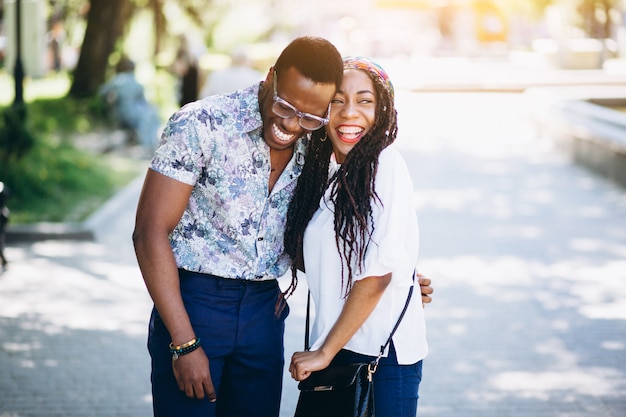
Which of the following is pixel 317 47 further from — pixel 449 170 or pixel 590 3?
pixel 590 3

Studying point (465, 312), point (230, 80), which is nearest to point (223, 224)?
point (465, 312)

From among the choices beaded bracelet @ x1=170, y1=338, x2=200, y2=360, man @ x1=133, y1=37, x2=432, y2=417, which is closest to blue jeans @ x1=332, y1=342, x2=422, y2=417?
man @ x1=133, y1=37, x2=432, y2=417

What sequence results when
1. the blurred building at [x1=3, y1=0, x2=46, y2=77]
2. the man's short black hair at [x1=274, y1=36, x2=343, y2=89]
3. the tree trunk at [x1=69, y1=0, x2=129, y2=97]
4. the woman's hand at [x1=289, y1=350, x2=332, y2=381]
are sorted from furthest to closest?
the blurred building at [x1=3, y1=0, x2=46, y2=77] < the tree trunk at [x1=69, y1=0, x2=129, y2=97] < the woman's hand at [x1=289, y1=350, x2=332, y2=381] < the man's short black hair at [x1=274, y1=36, x2=343, y2=89]

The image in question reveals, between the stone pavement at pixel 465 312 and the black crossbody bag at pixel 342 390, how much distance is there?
90.7 inches

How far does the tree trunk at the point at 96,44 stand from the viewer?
2042 centimetres

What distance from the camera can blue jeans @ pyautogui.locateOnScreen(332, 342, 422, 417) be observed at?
296 cm

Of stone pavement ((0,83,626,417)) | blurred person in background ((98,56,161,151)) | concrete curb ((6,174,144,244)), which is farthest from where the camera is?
blurred person in background ((98,56,161,151))

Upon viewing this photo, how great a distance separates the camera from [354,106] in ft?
9.66

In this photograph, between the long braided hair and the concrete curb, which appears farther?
the concrete curb

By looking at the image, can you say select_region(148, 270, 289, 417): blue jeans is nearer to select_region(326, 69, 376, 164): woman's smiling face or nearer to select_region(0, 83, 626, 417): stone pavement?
select_region(326, 69, 376, 164): woman's smiling face

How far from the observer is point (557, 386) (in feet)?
18.4

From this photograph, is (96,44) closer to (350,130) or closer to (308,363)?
(350,130)

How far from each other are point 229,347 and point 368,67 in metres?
1.01

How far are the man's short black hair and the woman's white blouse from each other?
1.05 ft
